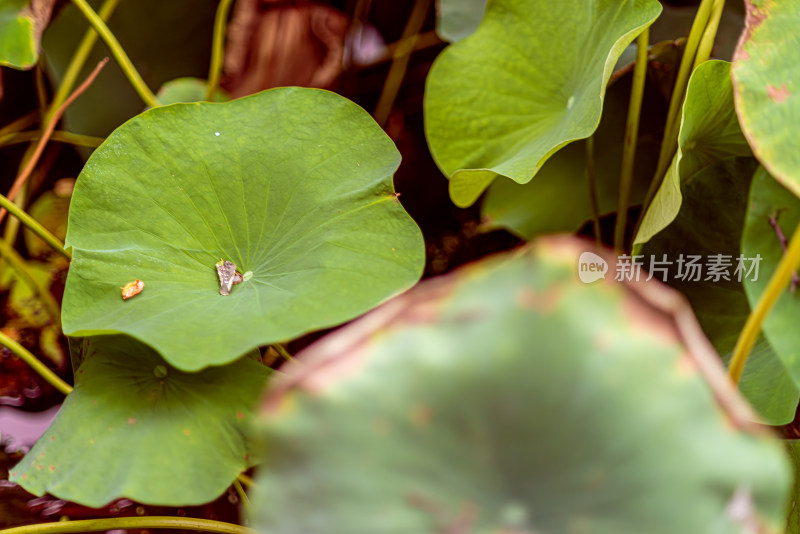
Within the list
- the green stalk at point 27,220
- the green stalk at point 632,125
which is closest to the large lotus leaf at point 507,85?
the green stalk at point 632,125

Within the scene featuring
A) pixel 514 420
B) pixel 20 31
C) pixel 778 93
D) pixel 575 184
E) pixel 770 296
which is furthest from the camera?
pixel 575 184

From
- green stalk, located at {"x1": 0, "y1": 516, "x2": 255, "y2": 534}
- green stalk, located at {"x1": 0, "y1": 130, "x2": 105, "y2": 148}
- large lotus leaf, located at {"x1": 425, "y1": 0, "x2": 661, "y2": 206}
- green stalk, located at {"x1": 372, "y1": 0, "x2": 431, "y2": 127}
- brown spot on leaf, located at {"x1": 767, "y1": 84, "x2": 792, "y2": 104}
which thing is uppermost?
brown spot on leaf, located at {"x1": 767, "y1": 84, "x2": 792, "y2": 104}

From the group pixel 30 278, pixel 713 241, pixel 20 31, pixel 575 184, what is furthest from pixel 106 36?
pixel 713 241

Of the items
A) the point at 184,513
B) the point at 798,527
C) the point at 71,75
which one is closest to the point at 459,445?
the point at 798,527

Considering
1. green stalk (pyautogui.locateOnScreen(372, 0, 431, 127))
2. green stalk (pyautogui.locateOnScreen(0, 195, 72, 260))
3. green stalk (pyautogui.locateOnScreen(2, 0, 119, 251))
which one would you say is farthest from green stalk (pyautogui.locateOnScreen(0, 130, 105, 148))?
green stalk (pyautogui.locateOnScreen(372, 0, 431, 127))

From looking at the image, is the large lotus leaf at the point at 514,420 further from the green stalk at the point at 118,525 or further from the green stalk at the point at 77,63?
the green stalk at the point at 77,63

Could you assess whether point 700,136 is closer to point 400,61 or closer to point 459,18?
point 459,18

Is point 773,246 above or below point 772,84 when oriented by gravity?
below

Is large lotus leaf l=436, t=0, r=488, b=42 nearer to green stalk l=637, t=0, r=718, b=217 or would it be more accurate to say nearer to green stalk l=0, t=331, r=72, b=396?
green stalk l=637, t=0, r=718, b=217
